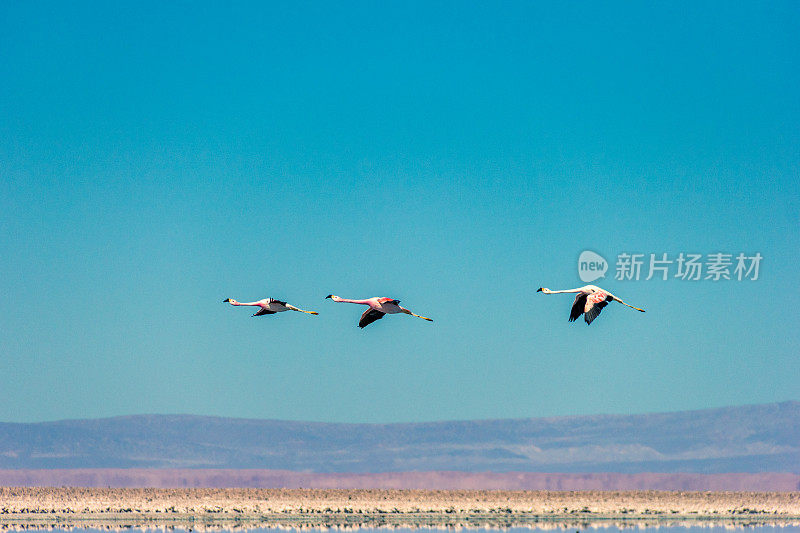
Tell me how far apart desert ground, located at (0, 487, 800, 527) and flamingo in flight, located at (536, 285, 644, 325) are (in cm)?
2546

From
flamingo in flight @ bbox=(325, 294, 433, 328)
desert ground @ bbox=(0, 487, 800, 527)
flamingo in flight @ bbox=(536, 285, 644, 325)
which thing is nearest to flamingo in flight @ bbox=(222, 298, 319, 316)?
flamingo in flight @ bbox=(325, 294, 433, 328)

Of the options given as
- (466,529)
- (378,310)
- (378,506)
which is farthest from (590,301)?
(378,506)

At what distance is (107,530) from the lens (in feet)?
234

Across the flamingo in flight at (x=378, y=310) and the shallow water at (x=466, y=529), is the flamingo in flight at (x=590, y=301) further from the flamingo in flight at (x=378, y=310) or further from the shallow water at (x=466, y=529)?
the shallow water at (x=466, y=529)

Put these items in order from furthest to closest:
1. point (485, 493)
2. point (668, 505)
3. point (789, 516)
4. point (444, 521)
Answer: point (485, 493) → point (668, 505) → point (789, 516) → point (444, 521)

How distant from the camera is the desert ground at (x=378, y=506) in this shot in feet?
266

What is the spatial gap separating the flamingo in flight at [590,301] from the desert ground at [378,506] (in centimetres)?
2546

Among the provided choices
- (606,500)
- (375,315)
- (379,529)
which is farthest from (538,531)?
(606,500)

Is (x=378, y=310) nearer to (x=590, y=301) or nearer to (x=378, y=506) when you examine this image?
(x=590, y=301)

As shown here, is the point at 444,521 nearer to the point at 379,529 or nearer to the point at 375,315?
the point at 379,529

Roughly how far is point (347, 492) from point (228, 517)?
35.2 m

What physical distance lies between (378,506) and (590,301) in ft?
139

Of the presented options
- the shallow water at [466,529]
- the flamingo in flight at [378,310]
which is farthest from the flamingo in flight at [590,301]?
the shallow water at [466,529]

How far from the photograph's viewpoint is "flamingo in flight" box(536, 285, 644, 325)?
55.4 meters
